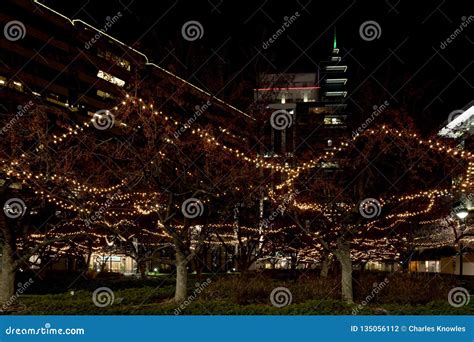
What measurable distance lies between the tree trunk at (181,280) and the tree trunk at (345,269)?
4.31 meters

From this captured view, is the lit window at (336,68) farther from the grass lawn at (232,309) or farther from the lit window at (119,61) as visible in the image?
the grass lawn at (232,309)

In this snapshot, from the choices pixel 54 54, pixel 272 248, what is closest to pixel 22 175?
pixel 272 248

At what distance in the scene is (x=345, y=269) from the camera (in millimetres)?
13945

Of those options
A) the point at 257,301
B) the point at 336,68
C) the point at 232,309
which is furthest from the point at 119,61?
the point at 336,68

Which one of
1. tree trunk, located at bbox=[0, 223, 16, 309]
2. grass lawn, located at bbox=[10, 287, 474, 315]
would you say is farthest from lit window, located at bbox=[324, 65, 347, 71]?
tree trunk, located at bbox=[0, 223, 16, 309]

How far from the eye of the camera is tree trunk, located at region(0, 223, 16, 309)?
14000 mm

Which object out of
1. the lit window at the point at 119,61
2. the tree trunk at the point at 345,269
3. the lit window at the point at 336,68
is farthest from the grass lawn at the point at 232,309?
the lit window at the point at 336,68

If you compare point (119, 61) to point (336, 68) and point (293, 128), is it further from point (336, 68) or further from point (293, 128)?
point (336, 68)

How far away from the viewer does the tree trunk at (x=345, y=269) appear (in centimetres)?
1372

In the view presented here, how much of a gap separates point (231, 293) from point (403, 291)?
5.04 metres

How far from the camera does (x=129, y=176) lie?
13.8 metres

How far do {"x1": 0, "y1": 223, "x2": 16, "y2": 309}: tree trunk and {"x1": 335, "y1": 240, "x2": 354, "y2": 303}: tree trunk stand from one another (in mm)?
9238

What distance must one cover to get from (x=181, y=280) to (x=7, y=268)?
16.5 ft

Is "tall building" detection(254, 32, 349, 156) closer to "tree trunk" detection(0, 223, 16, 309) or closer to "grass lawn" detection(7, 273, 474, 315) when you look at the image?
"grass lawn" detection(7, 273, 474, 315)
